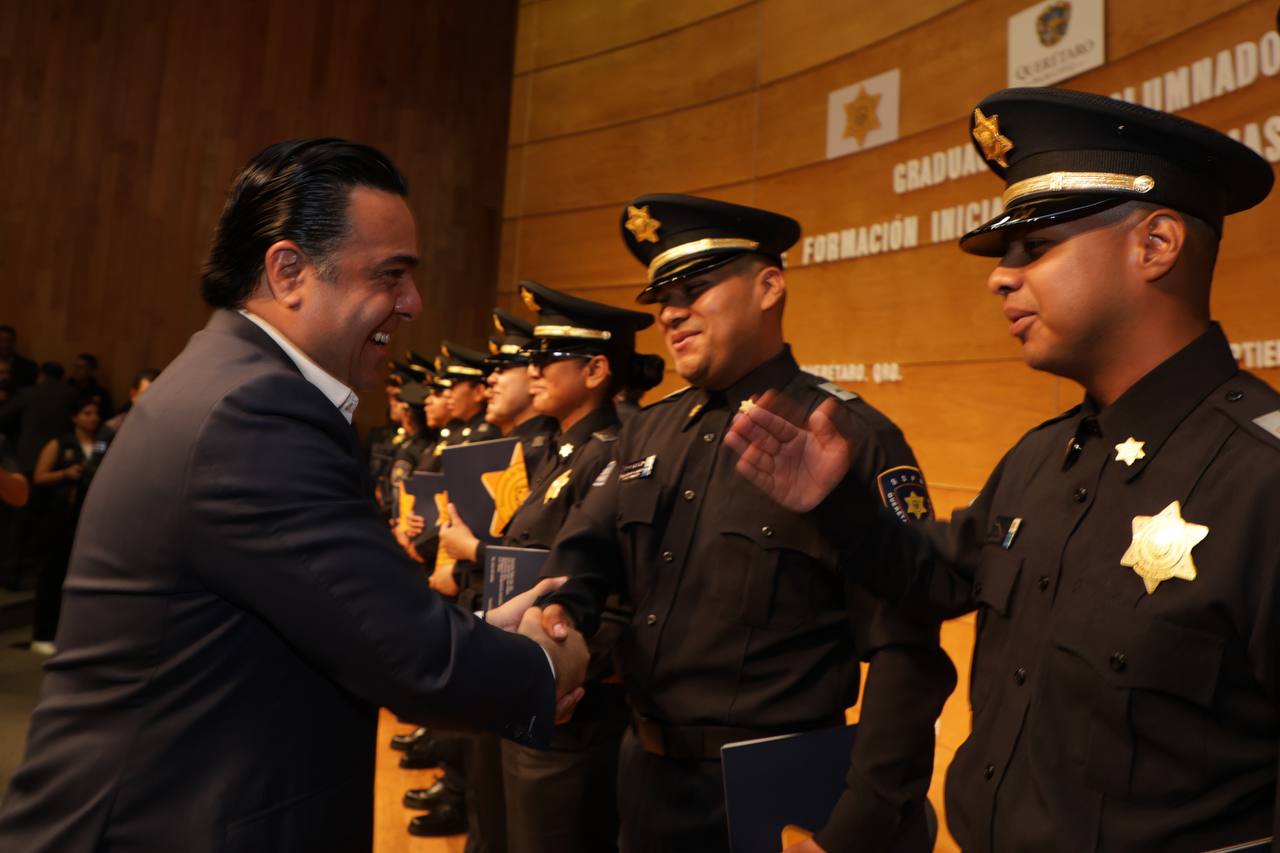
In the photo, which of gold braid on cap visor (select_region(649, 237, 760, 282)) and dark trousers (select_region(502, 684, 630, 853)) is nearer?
gold braid on cap visor (select_region(649, 237, 760, 282))

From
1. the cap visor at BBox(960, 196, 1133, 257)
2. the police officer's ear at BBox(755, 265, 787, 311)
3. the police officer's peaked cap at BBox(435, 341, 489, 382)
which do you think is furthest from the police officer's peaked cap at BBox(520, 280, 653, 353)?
the police officer's peaked cap at BBox(435, 341, 489, 382)

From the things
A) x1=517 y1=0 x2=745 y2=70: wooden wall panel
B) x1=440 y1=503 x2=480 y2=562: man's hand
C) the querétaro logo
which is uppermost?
x1=517 y1=0 x2=745 y2=70: wooden wall panel

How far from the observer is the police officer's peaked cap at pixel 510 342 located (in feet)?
12.1

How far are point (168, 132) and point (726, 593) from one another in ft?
29.2

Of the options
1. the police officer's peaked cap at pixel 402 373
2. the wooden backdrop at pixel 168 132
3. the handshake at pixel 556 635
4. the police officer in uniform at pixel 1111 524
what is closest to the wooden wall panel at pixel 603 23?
the police officer's peaked cap at pixel 402 373

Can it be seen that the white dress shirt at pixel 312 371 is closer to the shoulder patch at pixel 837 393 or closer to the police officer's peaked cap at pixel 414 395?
the shoulder patch at pixel 837 393

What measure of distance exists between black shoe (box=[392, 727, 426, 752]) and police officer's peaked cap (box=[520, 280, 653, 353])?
2352 mm

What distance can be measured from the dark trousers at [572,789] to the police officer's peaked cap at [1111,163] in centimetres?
156

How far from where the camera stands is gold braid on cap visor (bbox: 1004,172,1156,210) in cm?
117

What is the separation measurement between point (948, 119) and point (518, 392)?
2424 mm

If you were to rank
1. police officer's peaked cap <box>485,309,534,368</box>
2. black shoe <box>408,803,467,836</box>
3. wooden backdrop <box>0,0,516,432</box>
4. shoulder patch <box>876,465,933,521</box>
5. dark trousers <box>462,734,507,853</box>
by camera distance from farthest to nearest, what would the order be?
wooden backdrop <box>0,0,516,432</box>
police officer's peaked cap <box>485,309,534,368</box>
black shoe <box>408,803,467,836</box>
dark trousers <box>462,734,507,853</box>
shoulder patch <box>876,465,933,521</box>

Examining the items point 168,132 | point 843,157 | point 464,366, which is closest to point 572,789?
point 464,366

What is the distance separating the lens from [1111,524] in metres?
1.13

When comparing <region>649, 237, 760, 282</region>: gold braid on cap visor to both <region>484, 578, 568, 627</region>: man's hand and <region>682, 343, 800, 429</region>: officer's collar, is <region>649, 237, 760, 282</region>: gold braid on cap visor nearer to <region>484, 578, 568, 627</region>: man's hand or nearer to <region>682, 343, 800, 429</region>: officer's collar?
<region>682, 343, 800, 429</region>: officer's collar
